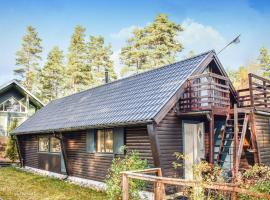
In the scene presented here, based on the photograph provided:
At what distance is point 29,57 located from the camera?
52.5 metres

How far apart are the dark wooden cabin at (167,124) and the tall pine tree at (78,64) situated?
3152 cm

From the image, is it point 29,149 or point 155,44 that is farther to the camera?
point 155,44

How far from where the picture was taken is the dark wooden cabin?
1158 cm

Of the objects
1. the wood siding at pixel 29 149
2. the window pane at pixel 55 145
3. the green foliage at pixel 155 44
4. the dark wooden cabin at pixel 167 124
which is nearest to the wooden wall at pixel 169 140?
the dark wooden cabin at pixel 167 124

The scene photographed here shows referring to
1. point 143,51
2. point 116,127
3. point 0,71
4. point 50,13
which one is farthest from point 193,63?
point 0,71

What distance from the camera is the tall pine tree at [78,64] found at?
49156mm

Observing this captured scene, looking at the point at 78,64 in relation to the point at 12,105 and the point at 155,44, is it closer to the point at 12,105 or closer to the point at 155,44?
the point at 155,44

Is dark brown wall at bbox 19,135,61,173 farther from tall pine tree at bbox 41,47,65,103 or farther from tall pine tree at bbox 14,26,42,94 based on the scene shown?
tall pine tree at bbox 14,26,42,94

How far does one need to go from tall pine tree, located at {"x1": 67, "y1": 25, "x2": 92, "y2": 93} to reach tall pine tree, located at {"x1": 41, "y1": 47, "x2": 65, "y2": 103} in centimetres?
301

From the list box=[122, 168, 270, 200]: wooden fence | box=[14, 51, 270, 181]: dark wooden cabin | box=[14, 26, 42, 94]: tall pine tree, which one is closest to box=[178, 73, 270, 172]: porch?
box=[14, 51, 270, 181]: dark wooden cabin

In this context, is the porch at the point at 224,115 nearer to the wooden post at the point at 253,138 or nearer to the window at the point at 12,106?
the wooden post at the point at 253,138

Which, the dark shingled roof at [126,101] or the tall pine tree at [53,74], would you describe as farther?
the tall pine tree at [53,74]

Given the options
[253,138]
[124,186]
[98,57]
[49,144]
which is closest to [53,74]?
[98,57]

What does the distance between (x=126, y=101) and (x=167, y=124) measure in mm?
2626
